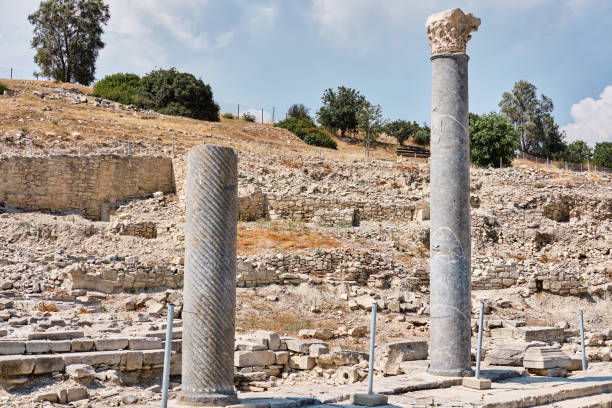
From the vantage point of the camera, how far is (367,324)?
52.4 feet

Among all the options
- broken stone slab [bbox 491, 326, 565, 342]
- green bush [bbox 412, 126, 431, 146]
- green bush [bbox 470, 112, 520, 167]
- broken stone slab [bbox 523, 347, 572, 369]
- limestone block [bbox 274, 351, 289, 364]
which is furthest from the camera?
green bush [bbox 412, 126, 431, 146]

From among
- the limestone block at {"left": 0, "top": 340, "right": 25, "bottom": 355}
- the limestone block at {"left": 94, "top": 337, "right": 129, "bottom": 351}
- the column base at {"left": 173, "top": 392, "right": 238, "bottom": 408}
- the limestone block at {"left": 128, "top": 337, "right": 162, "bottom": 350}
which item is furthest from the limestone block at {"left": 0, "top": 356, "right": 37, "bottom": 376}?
the column base at {"left": 173, "top": 392, "right": 238, "bottom": 408}

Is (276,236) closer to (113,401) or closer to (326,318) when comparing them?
(326,318)

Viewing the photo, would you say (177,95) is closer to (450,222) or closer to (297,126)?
(297,126)

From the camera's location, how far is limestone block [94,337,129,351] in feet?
29.8

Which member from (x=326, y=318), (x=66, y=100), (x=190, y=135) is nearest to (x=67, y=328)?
(x=326, y=318)

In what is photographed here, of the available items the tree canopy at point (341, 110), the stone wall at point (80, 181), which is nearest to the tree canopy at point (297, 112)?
the tree canopy at point (341, 110)

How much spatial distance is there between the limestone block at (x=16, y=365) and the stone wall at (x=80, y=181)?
17.4 meters

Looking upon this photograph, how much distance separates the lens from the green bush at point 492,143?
1642 inches

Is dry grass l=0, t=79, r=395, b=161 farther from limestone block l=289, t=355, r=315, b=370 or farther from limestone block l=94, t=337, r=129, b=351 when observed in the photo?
limestone block l=94, t=337, r=129, b=351

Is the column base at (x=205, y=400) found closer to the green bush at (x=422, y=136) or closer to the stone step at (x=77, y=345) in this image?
the stone step at (x=77, y=345)

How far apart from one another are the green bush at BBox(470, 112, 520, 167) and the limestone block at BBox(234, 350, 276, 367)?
33.4m

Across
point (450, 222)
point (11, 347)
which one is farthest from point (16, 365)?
point (450, 222)

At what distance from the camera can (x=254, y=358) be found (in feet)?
33.8
